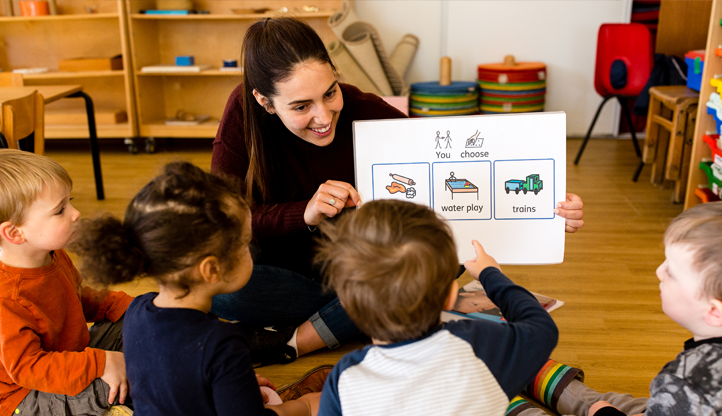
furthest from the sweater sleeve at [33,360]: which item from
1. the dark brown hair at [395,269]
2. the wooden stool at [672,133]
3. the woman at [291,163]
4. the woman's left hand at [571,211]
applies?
the wooden stool at [672,133]

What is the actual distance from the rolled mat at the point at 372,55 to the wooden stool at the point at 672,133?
5.13 feet

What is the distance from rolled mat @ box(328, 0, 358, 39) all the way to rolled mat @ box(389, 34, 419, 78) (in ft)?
1.71

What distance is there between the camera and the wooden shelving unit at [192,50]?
13.1 feet

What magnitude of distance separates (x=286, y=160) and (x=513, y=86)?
8.98 feet

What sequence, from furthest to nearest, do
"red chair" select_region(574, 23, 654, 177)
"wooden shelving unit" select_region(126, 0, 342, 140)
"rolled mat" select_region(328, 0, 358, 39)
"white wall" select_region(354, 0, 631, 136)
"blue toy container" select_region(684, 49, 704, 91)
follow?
"white wall" select_region(354, 0, 631, 136), "wooden shelving unit" select_region(126, 0, 342, 140), "rolled mat" select_region(328, 0, 358, 39), "red chair" select_region(574, 23, 654, 177), "blue toy container" select_region(684, 49, 704, 91)

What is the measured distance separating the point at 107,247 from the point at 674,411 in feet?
3.01

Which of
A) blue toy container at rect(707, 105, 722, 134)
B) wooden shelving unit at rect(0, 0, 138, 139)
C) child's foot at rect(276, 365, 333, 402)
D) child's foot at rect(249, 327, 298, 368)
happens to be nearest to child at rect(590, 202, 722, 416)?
child's foot at rect(276, 365, 333, 402)

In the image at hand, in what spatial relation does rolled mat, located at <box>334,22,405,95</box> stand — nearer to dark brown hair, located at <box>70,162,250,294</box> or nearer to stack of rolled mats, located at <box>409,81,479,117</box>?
stack of rolled mats, located at <box>409,81,479,117</box>

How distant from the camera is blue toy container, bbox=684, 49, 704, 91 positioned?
103 inches

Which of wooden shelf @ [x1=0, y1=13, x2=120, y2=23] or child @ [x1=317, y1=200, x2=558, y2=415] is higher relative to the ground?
wooden shelf @ [x1=0, y1=13, x2=120, y2=23]

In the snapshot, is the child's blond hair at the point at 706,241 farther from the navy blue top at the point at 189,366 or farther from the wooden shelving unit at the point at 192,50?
the wooden shelving unit at the point at 192,50

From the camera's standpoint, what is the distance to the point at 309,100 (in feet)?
4.46

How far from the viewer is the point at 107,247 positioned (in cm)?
91

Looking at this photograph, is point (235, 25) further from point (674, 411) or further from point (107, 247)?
point (674, 411)
